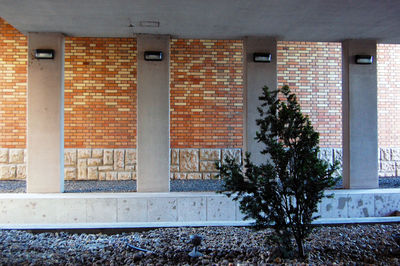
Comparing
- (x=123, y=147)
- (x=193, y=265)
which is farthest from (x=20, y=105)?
(x=193, y=265)

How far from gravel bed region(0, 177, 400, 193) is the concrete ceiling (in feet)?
13.3

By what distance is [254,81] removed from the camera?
8047mm

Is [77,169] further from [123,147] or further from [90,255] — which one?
[90,255]

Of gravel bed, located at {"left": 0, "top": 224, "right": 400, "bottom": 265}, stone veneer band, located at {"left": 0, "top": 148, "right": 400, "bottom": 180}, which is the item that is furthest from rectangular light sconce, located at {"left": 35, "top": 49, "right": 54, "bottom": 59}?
gravel bed, located at {"left": 0, "top": 224, "right": 400, "bottom": 265}

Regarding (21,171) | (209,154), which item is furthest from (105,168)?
(209,154)

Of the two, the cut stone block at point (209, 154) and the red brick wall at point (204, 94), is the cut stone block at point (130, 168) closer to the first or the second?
the red brick wall at point (204, 94)

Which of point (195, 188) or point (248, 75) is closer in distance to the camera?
point (248, 75)

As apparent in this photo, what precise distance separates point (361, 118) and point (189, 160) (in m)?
5.31

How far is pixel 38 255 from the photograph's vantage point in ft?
11.3

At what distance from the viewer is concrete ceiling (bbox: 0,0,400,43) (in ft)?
19.8

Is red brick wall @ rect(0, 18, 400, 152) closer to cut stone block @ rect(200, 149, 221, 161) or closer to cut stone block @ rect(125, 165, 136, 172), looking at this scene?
cut stone block @ rect(200, 149, 221, 161)

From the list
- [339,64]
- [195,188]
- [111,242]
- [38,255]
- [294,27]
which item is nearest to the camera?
[38,255]

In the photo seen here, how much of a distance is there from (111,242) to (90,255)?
0.52 meters

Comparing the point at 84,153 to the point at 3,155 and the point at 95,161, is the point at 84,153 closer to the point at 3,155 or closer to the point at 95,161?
the point at 95,161
